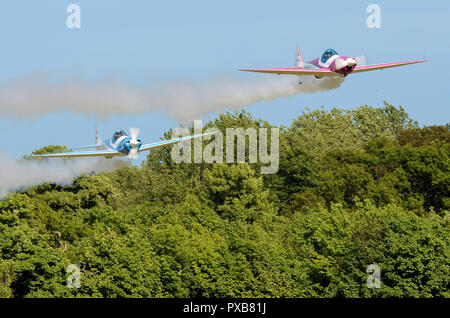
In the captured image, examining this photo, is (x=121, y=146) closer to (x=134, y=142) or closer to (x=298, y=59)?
(x=134, y=142)

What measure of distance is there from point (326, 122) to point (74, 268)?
10524 cm

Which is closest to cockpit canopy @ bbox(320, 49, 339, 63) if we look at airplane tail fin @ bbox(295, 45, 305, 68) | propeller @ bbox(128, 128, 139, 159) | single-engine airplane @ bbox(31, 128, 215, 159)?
airplane tail fin @ bbox(295, 45, 305, 68)

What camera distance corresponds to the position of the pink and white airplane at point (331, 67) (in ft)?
244

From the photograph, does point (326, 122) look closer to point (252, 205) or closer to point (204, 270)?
point (252, 205)

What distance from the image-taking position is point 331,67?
7562 centimetres

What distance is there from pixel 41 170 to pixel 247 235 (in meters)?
19.6

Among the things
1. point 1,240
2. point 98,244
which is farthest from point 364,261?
point 1,240

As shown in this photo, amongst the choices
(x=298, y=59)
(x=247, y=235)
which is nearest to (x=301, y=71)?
(x=298, y=59)

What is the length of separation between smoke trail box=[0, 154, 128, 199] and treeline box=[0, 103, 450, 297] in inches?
163

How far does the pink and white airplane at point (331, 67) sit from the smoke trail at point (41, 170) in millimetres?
18633

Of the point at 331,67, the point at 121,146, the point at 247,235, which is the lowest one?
the point at 247,235

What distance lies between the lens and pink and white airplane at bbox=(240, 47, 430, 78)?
244 feet

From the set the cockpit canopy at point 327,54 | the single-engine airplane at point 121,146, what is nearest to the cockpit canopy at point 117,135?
the single-engine airplane at point 121,146

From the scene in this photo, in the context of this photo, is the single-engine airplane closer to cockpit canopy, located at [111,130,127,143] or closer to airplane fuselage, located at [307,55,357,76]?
cockpit canopy, located at [111,130,127,143]
